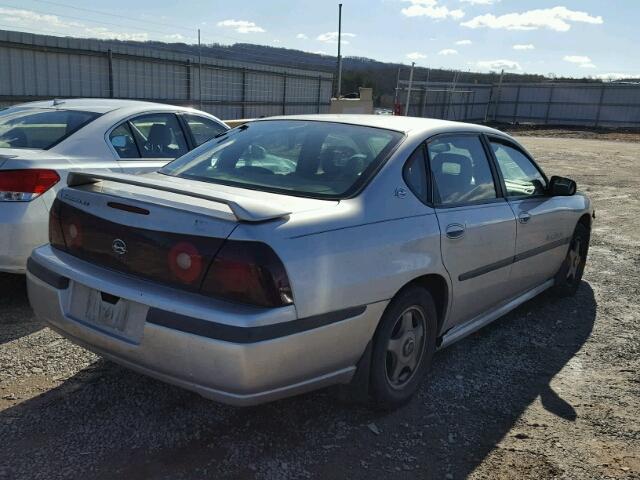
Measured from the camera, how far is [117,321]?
2625 millimetres

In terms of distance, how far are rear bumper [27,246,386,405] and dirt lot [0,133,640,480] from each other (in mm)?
378

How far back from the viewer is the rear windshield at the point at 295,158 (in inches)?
121

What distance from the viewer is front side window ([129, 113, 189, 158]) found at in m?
5.08

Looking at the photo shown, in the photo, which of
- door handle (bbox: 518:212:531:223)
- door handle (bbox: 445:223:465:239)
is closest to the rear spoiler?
door handle (bbox: 445:223:465:239)

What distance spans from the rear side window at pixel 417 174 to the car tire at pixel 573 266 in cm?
225

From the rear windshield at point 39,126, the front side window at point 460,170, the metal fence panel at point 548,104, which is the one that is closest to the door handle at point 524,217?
the front side window at point 460,170

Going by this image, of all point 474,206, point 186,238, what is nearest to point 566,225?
point 474,206

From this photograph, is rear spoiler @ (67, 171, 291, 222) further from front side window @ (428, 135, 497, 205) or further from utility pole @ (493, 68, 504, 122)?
utility pole @ (493, 68, 504, 122)

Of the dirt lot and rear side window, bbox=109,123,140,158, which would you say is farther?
rear side window, bbox=109,123,140,158

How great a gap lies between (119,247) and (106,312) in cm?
30

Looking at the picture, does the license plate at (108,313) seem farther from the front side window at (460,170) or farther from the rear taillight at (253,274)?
the front side window at (460,170)

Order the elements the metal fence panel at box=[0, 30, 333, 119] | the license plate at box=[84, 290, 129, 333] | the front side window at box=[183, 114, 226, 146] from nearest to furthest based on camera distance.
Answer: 1. the license plate at box=[84, 290, 129, 333]
2. the front side window at box=[183, 114, 226, 146]
3. the metal fence panel at box=[0, 30, 333, 119]

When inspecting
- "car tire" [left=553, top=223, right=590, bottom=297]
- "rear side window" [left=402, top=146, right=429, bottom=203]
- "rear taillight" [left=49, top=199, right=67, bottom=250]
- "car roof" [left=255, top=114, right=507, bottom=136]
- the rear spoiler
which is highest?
"car roof" [left=255, top=114, right=507, bottom=136]

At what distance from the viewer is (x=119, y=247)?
2691mm
